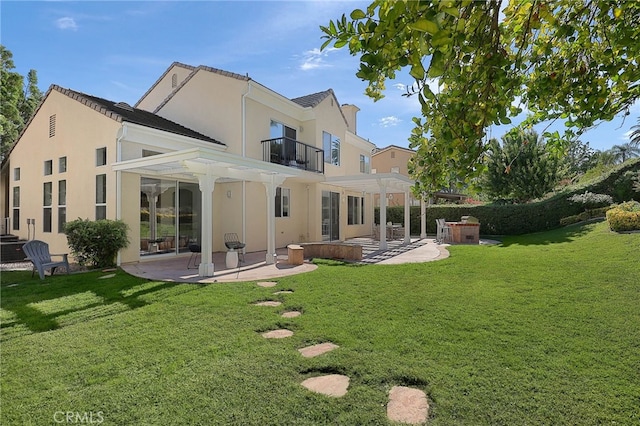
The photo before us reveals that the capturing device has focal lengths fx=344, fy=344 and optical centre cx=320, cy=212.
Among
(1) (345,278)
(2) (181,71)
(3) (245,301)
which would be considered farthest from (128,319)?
(2) (181,71)

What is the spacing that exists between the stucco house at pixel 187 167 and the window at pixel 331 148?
0.10m

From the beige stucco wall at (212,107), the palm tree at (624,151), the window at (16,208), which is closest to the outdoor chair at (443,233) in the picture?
the beige stucco wall at (212,107)

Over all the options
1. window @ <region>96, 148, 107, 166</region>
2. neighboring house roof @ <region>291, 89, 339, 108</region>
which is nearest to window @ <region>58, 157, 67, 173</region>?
window @ <region>96, 148, 107, 166</region>

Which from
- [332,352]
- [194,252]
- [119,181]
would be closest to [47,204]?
[119,181]

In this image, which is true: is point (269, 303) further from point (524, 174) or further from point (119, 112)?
point (524, 174)

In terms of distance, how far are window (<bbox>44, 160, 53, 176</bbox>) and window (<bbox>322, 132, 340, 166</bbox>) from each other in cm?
1204

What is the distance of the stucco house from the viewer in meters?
11.0

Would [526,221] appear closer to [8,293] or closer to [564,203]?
[564,203]

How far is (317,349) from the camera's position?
14.6ft

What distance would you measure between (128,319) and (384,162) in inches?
1386

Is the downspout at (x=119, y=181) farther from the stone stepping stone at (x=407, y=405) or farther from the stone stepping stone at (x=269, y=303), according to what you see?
the stone stepping stone at (x=407, y=405)

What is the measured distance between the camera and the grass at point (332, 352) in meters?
3.14

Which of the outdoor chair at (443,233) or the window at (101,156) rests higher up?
the window at (101,156)

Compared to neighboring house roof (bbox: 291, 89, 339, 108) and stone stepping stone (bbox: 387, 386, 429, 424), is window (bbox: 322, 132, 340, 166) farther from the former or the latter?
stone stepping stone (bbox: 387, 386, 429, 424)
